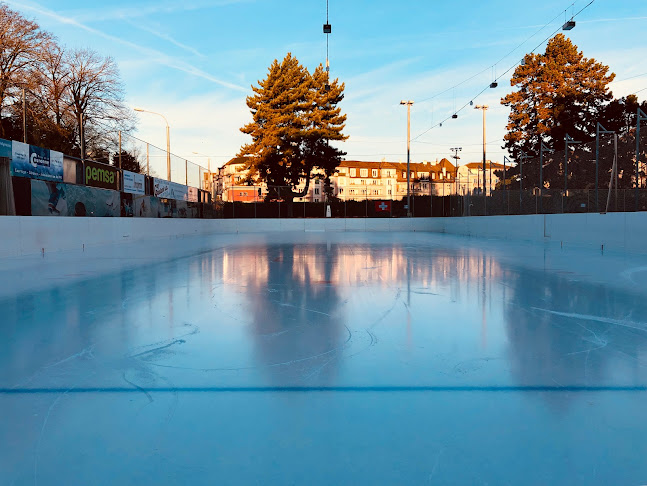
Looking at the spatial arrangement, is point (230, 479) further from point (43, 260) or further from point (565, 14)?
point (565, 14)

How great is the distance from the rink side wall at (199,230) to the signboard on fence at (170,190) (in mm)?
1351

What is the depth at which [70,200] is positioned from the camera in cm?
1655

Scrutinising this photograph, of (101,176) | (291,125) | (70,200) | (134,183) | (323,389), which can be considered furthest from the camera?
(291,125)

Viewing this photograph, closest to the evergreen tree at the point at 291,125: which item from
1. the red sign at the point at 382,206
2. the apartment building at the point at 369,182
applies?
the apartment building at the point at 369,182

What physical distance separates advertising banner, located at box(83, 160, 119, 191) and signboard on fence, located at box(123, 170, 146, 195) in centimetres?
86

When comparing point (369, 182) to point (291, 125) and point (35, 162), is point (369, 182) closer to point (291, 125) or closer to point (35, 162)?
point (291, 125)

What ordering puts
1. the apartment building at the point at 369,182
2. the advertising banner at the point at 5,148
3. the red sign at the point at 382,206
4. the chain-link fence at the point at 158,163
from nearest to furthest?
the advertising banner at the point at 5,148, the chain-link fence at the point at 158,163, the apartment building at the point at 369,182, the red sign at the point at 382,206

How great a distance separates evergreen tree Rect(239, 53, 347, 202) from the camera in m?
49.2

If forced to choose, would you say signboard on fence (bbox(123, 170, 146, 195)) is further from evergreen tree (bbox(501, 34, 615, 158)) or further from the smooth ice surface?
evergreen tree (bbox(501, 34, 615, 158))

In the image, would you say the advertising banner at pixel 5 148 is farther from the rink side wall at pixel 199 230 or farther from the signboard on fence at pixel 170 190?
the signboard on fence at pixel 170 190

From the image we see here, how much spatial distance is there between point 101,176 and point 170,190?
7.78 meters

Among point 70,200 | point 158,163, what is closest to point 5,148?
point 70,200

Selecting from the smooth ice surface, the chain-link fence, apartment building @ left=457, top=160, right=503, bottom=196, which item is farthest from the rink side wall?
the smooth ice surface

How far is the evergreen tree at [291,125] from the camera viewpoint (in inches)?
1935
